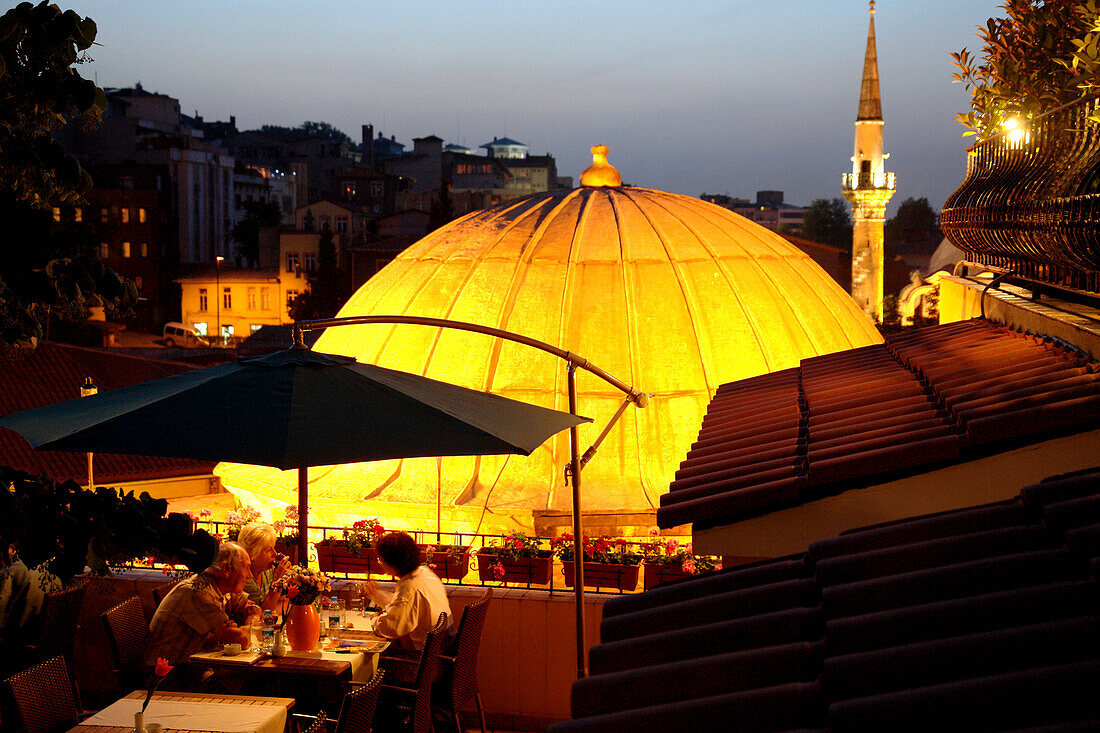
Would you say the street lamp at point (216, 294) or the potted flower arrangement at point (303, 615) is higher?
the street lamp at point (216, 294)

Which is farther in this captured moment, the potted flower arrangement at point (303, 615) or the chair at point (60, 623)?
the chair at point (60, 623)

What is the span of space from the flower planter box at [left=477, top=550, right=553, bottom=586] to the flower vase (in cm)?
235

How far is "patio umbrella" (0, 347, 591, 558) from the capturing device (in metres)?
6.70

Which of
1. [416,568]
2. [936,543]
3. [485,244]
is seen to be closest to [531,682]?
[416,568]

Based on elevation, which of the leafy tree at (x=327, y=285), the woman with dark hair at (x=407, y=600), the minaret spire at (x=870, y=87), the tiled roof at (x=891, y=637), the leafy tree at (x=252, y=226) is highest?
the minaret spire at (x=870, y=87)

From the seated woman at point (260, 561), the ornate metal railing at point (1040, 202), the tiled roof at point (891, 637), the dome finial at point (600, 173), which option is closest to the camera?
the tiled roof at point (891, 637)

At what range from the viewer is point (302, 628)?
7.28 m

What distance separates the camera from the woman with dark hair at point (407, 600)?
7.47 m

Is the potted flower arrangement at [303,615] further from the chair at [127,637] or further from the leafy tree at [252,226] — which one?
the leafy tree at [252,226]

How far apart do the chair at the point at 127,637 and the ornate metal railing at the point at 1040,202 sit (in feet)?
21.5

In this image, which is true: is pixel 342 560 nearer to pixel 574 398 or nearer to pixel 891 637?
pixel 574 398

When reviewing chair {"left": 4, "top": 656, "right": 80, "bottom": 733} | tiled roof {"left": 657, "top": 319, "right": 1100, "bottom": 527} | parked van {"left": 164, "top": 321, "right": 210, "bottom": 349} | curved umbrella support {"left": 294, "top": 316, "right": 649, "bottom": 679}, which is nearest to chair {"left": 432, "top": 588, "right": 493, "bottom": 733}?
curved umbrella support {"left": 294, "top": 316, "right": 649, "bottom": 679}

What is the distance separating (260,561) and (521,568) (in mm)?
2413

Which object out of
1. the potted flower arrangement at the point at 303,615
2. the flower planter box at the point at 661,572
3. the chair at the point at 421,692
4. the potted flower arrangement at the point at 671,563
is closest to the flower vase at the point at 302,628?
the potted flower arrangement at the point at 303,615
